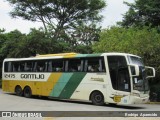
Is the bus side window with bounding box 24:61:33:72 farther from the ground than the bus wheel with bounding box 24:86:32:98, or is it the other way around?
the bus side window with bounding box 24:61:33:72

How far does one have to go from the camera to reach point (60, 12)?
44125 millimetres

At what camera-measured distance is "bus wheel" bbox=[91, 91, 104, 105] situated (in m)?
23.1

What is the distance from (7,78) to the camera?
98.9ft

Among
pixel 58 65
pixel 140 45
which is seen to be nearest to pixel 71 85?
pixel 58 65

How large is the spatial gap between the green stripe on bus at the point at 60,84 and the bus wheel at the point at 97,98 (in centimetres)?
212

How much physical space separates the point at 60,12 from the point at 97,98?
73.2 ft

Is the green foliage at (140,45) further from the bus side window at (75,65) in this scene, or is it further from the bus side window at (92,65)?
the bus side window at (92,65)

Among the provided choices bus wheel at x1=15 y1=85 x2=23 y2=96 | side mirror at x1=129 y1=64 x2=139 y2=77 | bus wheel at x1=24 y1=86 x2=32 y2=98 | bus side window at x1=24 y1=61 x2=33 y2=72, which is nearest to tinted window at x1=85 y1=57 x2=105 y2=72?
side mirror at x1=129 y1=64 x2=139 y2=77

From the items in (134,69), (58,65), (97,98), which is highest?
(58,65)

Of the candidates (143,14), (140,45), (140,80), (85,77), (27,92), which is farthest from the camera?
(143,14)

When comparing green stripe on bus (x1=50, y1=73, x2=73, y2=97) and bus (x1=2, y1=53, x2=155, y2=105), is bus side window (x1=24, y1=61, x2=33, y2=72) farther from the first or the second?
green stripe on bus (x1=50, y1=73, x2=73, y2=97)

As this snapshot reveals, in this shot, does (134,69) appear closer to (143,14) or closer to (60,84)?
(60,84)

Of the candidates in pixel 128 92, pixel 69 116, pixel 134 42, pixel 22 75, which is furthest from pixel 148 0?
pixel 69 116

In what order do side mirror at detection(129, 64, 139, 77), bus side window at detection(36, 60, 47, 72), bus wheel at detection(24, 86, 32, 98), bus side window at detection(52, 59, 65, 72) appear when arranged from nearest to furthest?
side mirror at detection(129, 64, 139, 77), bus side window at detection(52, 59, 65, 72), bus side window at detection(36, 60, 47, 72), bus wheel at detection(24, 86, 32, 98)
